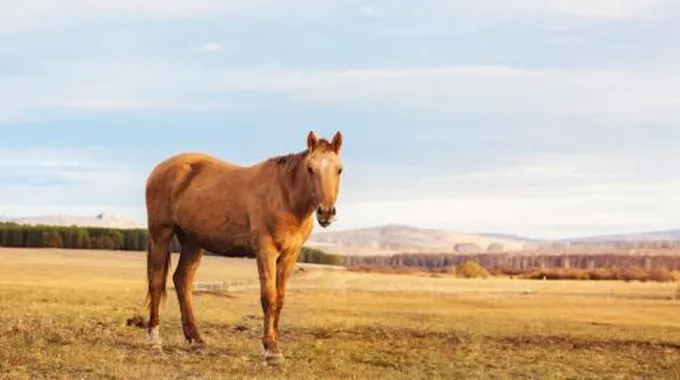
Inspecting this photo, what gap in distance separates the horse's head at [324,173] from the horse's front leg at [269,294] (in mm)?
1210

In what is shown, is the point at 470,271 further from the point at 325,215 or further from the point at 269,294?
the point at 325,215

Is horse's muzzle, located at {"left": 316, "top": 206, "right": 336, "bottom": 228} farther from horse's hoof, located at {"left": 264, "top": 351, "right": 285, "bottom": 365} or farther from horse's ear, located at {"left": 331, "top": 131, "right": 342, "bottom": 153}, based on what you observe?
horse's hoof, located at {"left": 264, "top": 351, "right": 285, "bottom": 365}

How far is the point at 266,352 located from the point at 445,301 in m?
35.0

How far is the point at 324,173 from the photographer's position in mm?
15195

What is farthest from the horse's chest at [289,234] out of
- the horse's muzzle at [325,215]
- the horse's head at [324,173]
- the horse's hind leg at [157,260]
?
the horse's hind leg at [157,260]

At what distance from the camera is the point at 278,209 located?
16.1 metres

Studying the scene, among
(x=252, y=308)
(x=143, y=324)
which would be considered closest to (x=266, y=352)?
(x=143, y=324)

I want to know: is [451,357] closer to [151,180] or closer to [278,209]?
[278,209]

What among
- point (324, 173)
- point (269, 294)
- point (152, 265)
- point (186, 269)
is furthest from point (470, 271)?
point (324, 173)

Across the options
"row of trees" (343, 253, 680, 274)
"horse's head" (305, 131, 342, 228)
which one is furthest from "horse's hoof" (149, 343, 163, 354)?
"row of trees" (343, 253, 680, 274)

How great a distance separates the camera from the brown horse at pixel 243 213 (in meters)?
15.8

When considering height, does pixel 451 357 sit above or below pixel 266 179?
below

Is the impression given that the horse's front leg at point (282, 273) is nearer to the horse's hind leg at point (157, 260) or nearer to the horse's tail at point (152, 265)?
the horse's hind leg at point (157, 260)

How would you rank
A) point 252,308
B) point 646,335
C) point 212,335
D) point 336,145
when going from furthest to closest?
point 252,308, point 646,335, point 212,335, point 336,145
